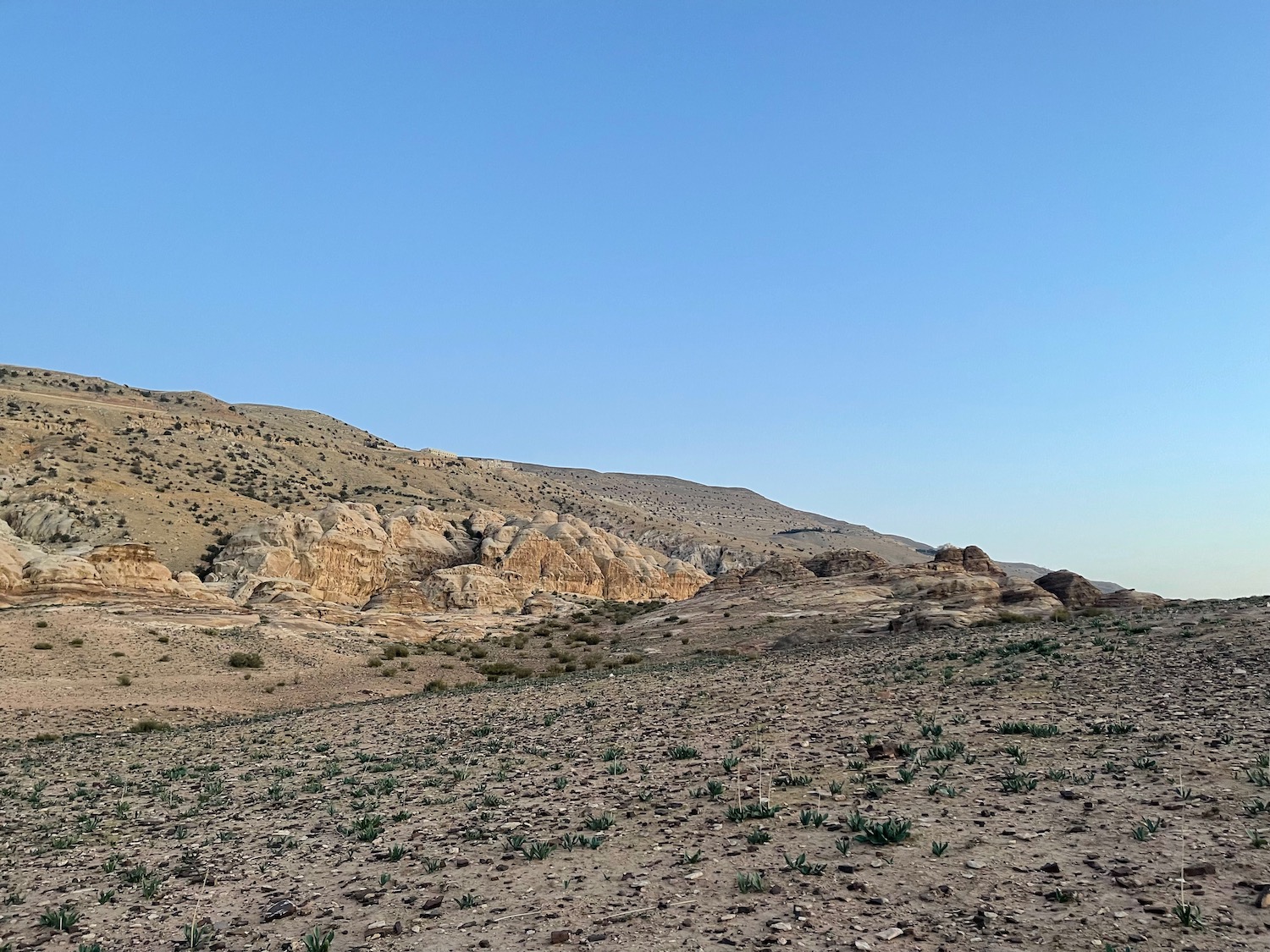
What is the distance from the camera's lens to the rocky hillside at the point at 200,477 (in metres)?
55.4

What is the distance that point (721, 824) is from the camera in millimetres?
8961

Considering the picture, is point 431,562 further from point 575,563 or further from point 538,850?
point 538,850

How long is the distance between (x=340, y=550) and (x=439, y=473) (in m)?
51.3

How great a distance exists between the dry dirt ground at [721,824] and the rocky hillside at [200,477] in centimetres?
4443

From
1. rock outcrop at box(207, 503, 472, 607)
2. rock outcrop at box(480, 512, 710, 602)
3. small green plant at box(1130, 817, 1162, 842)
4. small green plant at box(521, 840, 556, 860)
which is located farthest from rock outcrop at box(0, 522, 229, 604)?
small green plant at box(1130, 817, 1162, 842)

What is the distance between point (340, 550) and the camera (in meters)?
58.2

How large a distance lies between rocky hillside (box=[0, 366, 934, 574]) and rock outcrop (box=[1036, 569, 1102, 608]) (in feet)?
155

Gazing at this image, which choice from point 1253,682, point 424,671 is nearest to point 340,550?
point 424,671

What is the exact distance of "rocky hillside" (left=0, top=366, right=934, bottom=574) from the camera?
55.4 meters

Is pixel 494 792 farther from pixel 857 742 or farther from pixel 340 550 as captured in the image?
pixel 340 550

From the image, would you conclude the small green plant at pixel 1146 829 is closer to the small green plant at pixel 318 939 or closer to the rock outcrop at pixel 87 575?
the small green plant at pixel 318 939

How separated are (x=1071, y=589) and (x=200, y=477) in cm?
7125

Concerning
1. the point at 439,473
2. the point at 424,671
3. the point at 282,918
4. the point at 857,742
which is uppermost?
the point at 439,473

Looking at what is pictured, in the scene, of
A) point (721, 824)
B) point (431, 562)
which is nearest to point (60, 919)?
point (721, 824)
